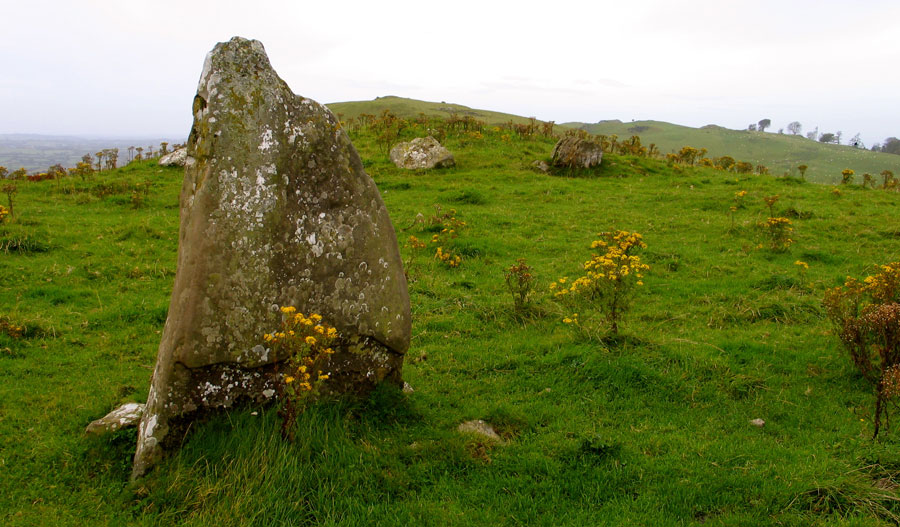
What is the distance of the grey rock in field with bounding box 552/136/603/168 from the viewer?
2272 cm

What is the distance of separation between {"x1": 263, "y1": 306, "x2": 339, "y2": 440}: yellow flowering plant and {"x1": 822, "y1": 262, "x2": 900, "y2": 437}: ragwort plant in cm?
500

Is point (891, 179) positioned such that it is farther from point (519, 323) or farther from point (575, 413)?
point (575, 413)

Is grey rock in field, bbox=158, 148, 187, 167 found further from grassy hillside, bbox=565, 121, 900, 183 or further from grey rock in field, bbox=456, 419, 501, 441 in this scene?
grassy hillside, bbox=565, 121, 900, 183

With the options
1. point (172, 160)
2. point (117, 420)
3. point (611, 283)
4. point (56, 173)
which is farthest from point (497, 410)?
point (172, 160)

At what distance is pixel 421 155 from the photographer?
892 inches

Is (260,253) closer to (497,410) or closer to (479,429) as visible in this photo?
(479,429)

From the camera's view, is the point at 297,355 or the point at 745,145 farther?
the point at 745,145

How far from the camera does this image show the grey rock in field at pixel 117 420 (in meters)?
5.40

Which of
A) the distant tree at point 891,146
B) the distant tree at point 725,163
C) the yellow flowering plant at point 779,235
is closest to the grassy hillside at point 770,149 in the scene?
the distant tree at point 891,146

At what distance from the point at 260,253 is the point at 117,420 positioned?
7.12 ft

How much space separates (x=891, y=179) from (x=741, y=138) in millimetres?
93653

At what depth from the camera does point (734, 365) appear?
7387 millimetres

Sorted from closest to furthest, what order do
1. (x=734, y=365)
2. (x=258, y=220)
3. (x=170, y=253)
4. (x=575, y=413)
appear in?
(x=258, y=220), (x=575, y=413), (x=734, y=365), (x=170, y=253)

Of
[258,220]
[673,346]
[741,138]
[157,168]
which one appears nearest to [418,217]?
[673,346]
